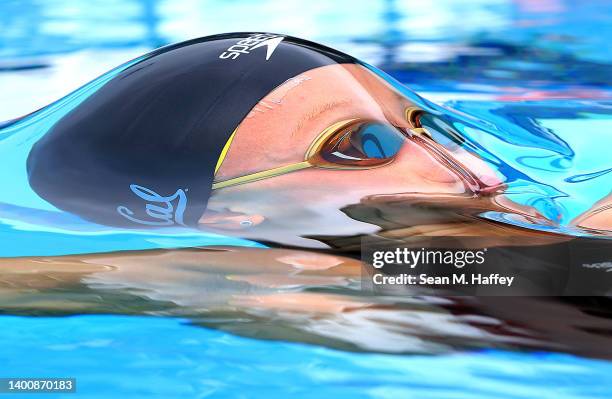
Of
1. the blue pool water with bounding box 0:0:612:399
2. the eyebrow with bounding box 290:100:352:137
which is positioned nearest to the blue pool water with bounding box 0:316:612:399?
the blue pool water with bounding box 0:0:612:399

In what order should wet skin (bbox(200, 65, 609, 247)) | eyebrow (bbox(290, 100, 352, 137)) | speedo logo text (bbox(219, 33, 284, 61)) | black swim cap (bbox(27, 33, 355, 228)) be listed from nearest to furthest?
wet skin (bbox(200, 65, 609, 247)) < black swim cap (bbox(27, 33, 355, 228)) < eyebrow (bbox(290, 100, 352, 137)) < speedo logo text (bbox(219, 33, 284, 61))

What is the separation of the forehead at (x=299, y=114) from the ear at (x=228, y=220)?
0.36 feet

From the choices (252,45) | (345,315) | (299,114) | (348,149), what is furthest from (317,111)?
(345,315)

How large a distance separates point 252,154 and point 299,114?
18 centimetres

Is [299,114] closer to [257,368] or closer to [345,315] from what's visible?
[345,315]

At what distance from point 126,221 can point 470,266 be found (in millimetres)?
775

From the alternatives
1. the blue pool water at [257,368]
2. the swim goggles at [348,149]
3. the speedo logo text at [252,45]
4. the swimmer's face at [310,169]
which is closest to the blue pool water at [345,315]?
the blue pool water at [257,368]

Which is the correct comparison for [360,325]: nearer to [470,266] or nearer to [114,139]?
[470,266]

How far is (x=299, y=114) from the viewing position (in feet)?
6.88

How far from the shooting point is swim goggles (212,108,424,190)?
1.98 metres

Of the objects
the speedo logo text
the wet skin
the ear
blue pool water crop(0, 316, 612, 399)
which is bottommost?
blue pool water crop(0, 316, 612, 399)

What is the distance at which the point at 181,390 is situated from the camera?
1.40 meters

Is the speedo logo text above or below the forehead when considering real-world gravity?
above

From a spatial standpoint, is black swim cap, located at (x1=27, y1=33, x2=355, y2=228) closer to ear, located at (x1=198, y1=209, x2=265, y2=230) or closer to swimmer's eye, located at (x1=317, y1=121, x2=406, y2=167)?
ear, located at (x1=198, y1=209, x2=265, y2=230)
